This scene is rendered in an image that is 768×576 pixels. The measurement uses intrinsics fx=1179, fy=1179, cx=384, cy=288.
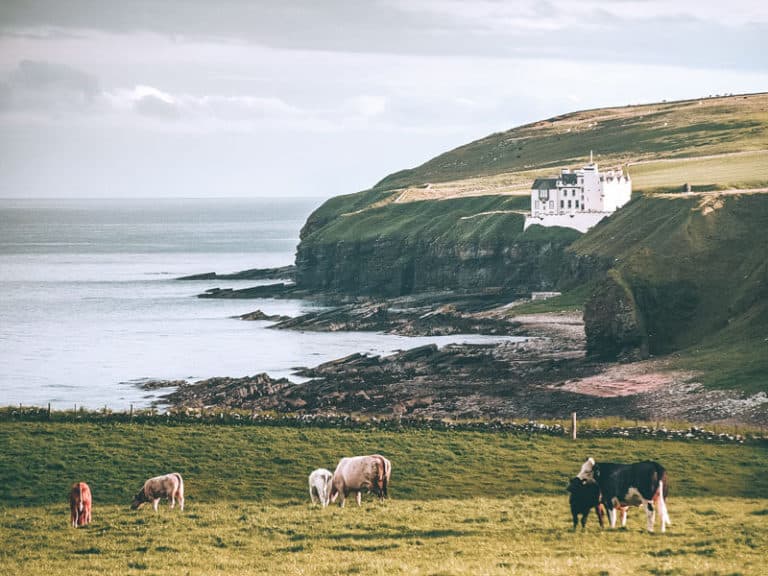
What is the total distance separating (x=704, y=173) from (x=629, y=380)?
93787 mm

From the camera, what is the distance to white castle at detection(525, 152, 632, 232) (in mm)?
149500

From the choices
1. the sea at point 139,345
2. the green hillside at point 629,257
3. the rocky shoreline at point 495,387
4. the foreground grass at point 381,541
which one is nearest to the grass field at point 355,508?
the foreground grass at point 381,541

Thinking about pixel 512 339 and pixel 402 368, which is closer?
pixel 402 368

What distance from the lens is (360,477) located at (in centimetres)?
3738

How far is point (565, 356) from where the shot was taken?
Answer: 3706 inches

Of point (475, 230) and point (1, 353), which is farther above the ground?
point (475, 230)

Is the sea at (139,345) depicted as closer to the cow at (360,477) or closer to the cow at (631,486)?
the cow at (360,477)

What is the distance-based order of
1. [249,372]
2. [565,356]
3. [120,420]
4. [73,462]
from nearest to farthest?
1. [73,462]
2. [120,420]
3. [565,356]
4. [249,372]

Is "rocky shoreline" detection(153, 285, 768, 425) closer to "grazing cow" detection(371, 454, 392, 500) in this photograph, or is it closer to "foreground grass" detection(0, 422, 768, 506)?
"foreground grass" detection(0, 422, 768, 506)

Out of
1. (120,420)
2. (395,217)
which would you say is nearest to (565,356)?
(120,420)

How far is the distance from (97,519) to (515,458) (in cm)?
1748

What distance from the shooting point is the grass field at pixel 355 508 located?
2925 cm

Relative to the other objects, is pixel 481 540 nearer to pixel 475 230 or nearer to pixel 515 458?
pixel 515 458

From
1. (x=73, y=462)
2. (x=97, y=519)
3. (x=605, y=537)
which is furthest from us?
(x=73, y=462)
